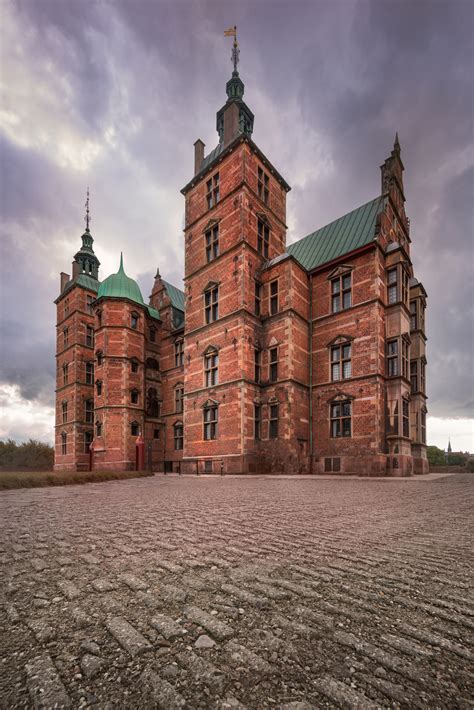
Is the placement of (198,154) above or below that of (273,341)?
above

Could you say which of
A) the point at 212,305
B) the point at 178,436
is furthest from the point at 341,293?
the point at 178,436

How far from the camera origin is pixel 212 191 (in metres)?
25.4

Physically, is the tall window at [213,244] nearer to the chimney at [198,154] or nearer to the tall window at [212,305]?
the tall window at [212,305]

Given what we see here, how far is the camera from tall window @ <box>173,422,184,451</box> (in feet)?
97.2

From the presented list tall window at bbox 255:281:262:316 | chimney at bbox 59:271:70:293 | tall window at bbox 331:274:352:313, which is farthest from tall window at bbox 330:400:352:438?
chimney at bbox 59:271:70:293

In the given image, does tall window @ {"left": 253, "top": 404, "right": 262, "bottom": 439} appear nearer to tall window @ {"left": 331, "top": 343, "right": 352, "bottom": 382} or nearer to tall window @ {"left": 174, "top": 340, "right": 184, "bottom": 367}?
tall window @ {"left": 331, "top": 343, "right": 352, "bottom": 382}

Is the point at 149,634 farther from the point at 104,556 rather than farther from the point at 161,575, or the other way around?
the point at 104,556

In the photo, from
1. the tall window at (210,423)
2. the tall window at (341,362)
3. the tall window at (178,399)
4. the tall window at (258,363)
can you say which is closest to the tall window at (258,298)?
the tall window at (258,363)

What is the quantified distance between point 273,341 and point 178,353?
1219 centimetres

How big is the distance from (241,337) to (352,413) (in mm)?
7898

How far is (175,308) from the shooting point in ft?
112

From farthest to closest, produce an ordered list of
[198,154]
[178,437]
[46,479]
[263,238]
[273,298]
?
[178,437] → [198,154] → [263,238] → [273,298] → [46,479]

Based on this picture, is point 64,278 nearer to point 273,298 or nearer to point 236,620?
point 273,298

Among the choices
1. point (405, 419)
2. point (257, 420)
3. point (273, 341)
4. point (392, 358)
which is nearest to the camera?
point (405, 419)
